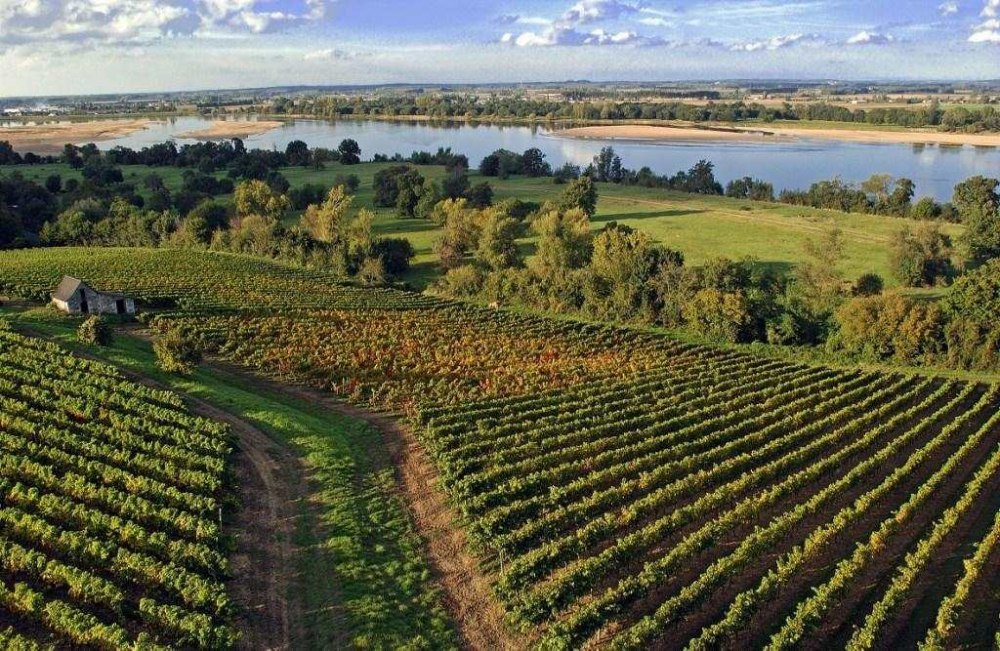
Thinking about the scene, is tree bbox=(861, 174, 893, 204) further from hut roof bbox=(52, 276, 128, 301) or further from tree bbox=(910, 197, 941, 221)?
hut roof bbox=(52, 276, 128, 301)

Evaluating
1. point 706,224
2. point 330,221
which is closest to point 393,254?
point 330,221

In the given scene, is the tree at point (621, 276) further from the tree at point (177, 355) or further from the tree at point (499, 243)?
the tree at point (177, 355)

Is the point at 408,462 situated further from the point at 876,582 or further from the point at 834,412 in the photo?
the point at 834,412

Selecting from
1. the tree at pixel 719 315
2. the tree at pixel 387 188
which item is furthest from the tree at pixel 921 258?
the tree at pixel 387 188

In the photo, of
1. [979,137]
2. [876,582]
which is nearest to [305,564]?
[876,582]

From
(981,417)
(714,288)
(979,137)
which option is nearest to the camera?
(981,417)

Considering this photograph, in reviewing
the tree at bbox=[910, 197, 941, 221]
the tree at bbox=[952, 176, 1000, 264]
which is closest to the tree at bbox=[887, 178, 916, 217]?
the tree at bbox=[910, 197, 941, 221]
